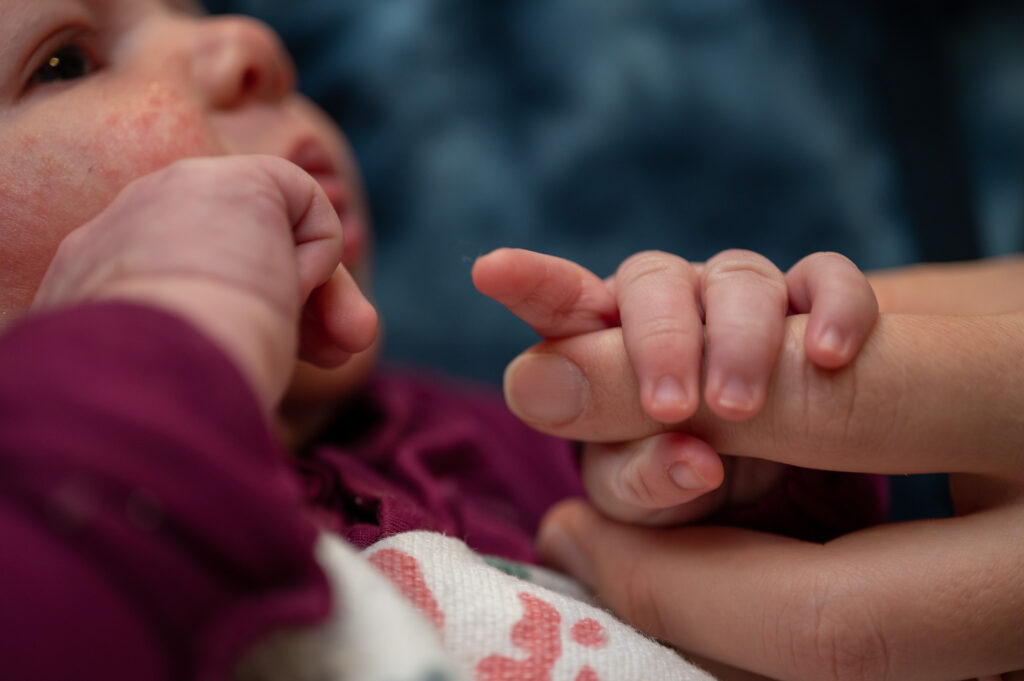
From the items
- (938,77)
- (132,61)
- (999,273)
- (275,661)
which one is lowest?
(275,661)

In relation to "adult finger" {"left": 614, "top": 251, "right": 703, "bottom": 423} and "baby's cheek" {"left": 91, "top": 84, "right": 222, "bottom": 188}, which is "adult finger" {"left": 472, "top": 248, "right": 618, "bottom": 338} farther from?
"baby's cheek" {"left": 91, "top": 84, "right": 222, "bottom": 188}

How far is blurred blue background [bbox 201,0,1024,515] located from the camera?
113cm

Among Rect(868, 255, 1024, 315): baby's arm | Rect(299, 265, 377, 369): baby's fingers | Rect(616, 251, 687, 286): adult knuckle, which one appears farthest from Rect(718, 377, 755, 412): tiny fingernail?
Rect(868, 255, 1024, 315): baby's arm

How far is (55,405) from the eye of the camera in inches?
12.5

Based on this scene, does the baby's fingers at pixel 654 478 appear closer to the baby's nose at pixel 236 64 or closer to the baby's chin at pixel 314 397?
the baby's chin at pixel 314 397

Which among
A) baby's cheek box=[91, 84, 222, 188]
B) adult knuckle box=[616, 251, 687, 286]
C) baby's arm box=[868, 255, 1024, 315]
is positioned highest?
baby's arm box=[868, 255, 1024, 315]

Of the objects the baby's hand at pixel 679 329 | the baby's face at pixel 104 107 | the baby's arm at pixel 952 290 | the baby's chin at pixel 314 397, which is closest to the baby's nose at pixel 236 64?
the baby's face at pixel 104 107

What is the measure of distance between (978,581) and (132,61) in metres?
0.76

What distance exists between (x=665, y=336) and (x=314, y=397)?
1.38ft

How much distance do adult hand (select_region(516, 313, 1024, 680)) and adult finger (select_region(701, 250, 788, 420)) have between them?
0.08ft

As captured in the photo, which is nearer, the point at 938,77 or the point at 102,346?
the point at 102,346

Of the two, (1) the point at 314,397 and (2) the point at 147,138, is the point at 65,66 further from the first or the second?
(1) the point at 314,397

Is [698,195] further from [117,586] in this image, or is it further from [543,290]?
[117,586]

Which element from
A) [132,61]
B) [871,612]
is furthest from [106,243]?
[871,612]
